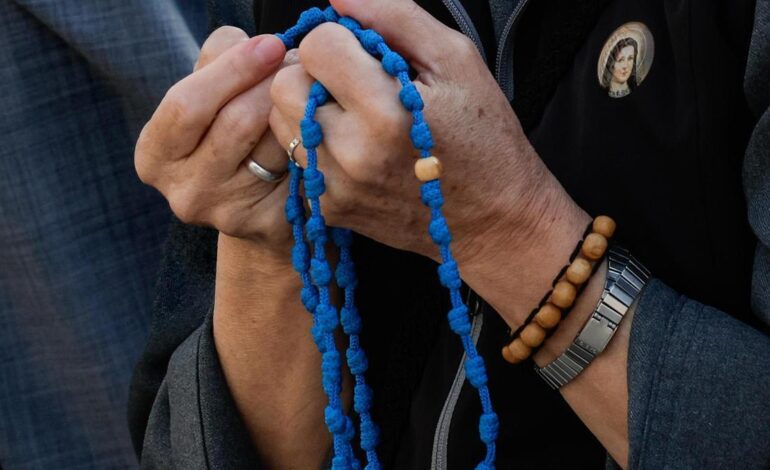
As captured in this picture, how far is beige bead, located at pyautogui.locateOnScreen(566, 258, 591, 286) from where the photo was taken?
75cm

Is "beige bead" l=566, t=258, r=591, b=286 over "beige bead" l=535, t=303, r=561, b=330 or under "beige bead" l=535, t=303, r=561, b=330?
over

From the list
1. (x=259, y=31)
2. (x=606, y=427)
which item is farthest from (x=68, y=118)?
(x=606, y=427)

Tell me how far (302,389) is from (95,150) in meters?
0.74

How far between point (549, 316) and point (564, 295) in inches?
0.9

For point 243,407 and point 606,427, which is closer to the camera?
point 606,427

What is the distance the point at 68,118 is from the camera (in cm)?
152

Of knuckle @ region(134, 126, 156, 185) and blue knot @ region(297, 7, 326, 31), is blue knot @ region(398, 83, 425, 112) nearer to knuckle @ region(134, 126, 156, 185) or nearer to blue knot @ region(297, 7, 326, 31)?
blue knot @ region(297, 7, 326, 31)

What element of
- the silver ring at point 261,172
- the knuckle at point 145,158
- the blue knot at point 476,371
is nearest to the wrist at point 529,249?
the blue knot at point 476,371

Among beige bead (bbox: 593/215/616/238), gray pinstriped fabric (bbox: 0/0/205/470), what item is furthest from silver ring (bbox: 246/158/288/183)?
gray pinstriped fabric (bbox: 0/0/205/470)

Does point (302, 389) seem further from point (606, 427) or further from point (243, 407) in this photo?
point (606, 427)

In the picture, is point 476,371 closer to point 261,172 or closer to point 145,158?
point 261,172

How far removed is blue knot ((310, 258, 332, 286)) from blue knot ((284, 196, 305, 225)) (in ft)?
0.23

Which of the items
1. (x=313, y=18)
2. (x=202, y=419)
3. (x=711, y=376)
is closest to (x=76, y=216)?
(x=202, y=419)

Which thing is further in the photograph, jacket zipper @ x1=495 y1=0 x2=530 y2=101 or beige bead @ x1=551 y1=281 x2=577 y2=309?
jacket zipper @ x1=495 y1=0 x2=530 y2=101
